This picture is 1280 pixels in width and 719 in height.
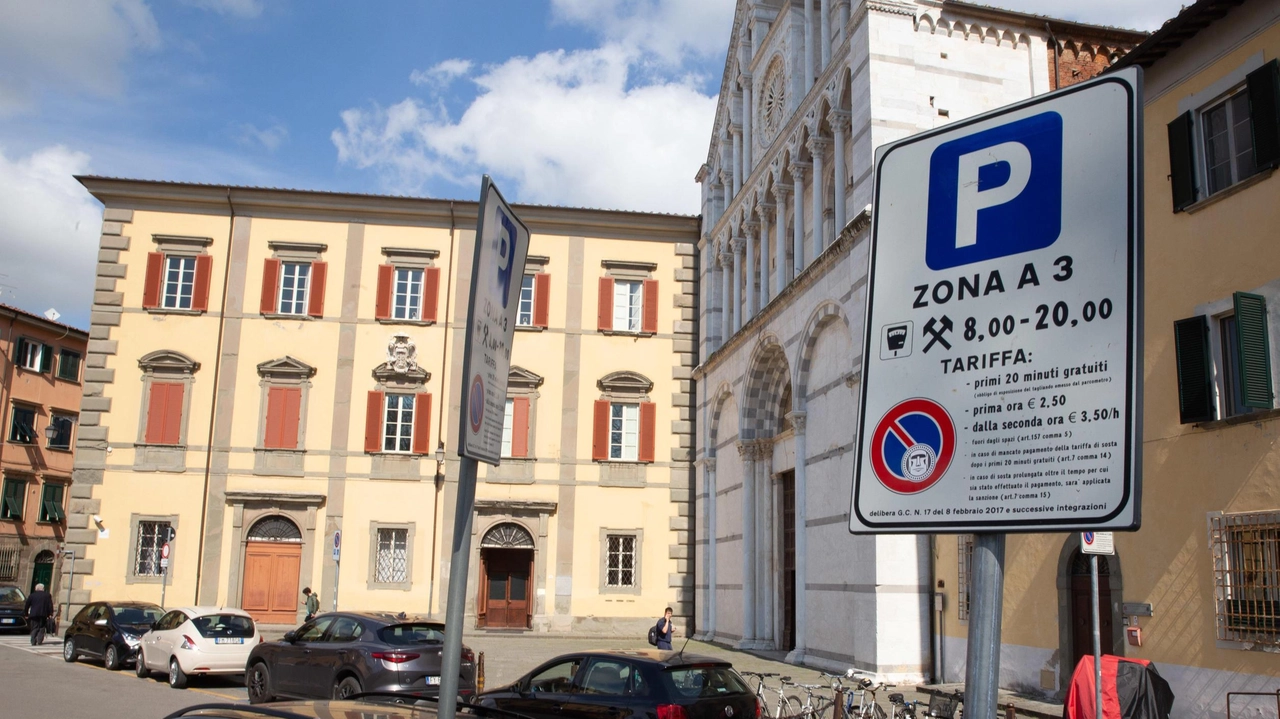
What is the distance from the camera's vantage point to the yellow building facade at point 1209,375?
12.2 meters

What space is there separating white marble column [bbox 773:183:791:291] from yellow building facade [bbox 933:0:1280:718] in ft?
38.5

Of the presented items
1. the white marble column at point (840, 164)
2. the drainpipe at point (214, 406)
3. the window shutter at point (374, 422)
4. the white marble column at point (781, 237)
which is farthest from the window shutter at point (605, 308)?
the white marble column at point (840, 164)

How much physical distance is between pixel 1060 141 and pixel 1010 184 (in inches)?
6.3

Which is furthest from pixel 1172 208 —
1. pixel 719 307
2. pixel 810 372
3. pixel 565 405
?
pixel 565 405

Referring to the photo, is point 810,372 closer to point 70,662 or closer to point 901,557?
point 901,557

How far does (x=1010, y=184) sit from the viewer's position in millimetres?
2770

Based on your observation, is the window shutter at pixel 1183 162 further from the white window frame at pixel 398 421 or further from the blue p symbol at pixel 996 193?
the white window frame at pixel 398 421

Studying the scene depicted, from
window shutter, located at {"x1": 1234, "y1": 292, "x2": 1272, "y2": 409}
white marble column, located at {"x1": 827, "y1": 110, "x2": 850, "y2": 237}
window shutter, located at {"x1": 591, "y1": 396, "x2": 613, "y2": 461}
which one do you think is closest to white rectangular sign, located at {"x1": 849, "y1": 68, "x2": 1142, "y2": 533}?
window shutter, located at {"x1": 1234, "y1": 292, "x2": 1272, "y2": 409}

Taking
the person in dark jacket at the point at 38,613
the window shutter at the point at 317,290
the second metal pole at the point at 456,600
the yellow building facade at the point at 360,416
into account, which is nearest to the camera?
the second metal pole at the point at 456,600

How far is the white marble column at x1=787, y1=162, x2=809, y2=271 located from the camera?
24.4m

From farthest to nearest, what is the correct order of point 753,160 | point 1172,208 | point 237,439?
1. point 237,439
2. point 753,160
3. point 1172,208

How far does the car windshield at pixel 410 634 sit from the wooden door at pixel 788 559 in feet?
39.5

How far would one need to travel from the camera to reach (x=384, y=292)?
3275 centimetres

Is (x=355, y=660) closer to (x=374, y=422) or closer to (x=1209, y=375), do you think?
(x=1209, y=375)
